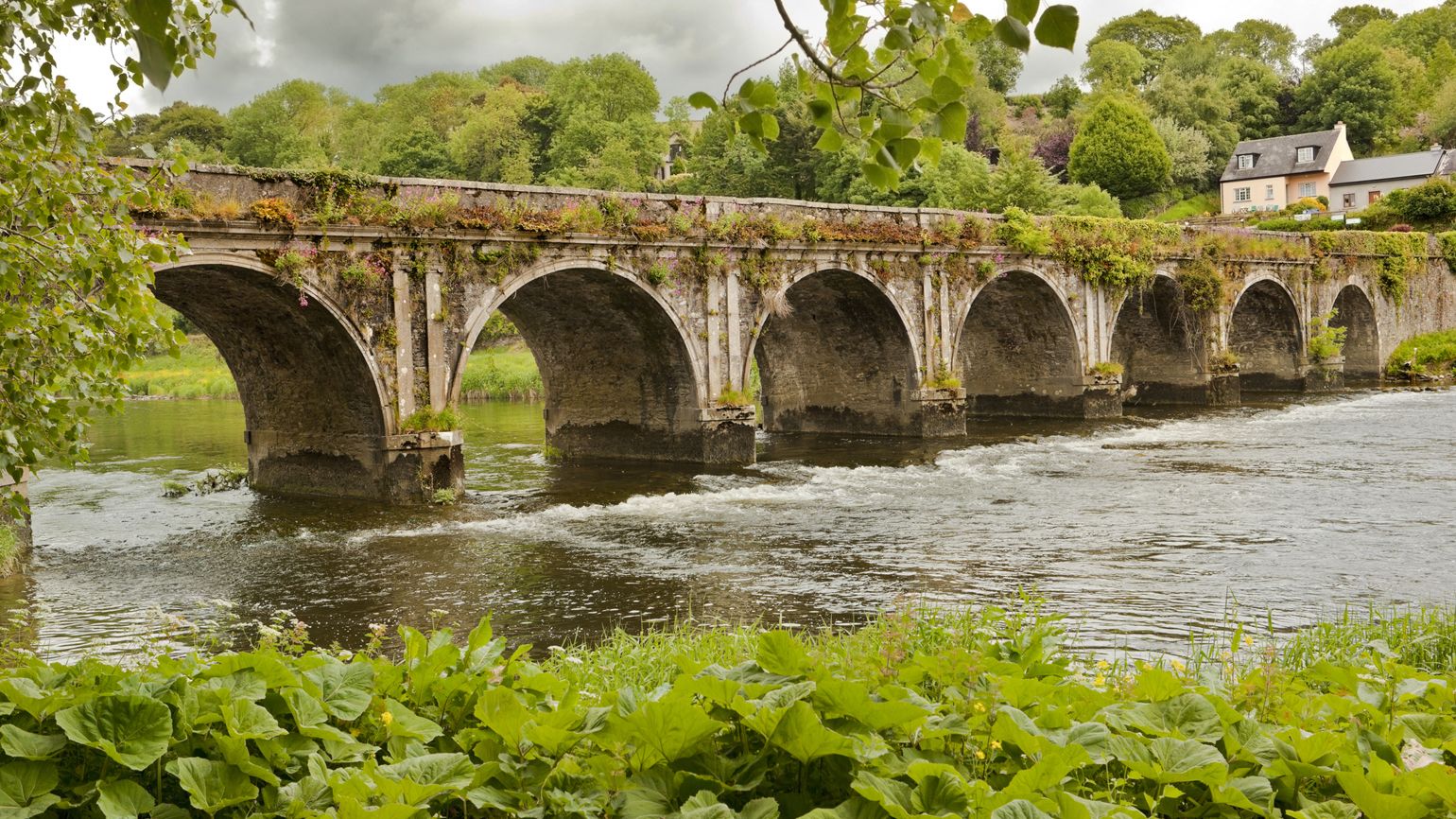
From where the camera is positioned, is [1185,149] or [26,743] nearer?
[26,743]

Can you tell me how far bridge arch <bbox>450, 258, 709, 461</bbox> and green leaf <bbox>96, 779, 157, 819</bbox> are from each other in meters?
18.0

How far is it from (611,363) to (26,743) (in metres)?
21.8

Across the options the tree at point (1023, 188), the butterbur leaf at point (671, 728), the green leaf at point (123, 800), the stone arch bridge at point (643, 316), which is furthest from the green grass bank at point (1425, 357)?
the green leaf at point (123, 800)

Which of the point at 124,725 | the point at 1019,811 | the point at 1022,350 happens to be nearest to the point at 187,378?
the point at 1022,350

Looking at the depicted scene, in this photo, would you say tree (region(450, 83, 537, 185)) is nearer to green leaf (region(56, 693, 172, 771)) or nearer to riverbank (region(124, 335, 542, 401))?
riverbank (region(124, 335, 542, 401))

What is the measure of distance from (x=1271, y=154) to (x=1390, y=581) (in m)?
68.3

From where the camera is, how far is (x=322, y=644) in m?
11.1

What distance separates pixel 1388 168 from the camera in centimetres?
6712

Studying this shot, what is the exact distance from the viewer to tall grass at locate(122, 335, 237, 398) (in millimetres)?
47125

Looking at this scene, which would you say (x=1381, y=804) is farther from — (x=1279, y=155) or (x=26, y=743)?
(x=1279, y=155)

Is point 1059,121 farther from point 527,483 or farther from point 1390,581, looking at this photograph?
point 1390,581

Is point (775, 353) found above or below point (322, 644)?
above

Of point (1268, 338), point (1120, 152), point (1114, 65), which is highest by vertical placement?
point (1114, 65)

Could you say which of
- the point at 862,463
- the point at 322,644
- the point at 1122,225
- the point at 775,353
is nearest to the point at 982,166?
the point at 1122,225
